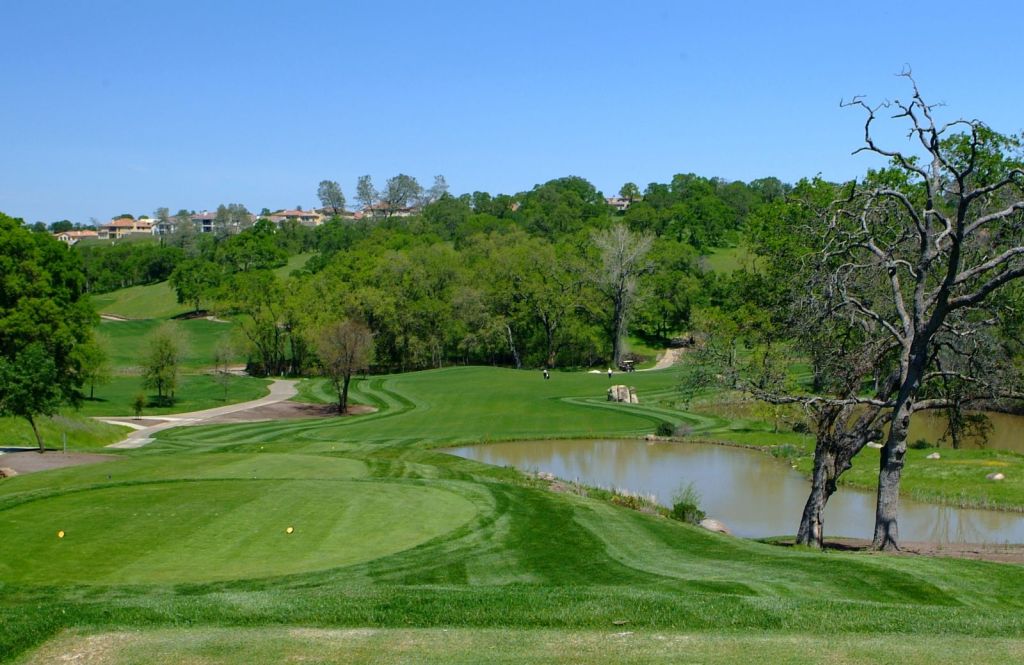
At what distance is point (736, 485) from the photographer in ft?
113

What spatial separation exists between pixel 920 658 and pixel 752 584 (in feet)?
15.8

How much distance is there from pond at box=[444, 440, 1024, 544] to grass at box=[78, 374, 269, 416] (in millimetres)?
26137

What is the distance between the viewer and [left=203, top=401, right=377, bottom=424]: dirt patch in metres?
55.8

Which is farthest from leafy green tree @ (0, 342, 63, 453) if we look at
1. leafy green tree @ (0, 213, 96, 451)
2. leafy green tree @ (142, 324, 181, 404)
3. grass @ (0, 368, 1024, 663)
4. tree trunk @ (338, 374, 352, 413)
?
leafy green tree @ (142, 324, 181, 404)

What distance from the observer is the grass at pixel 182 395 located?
6084cm

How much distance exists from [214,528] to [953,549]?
16.7 m

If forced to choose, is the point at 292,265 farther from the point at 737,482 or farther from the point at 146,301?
the point at 737,482

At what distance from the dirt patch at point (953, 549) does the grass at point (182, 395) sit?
47010mm

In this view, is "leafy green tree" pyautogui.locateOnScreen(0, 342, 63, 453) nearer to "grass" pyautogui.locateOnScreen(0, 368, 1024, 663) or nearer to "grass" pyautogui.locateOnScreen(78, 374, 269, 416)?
"grass" pyautogui.locateOnScreen(0, 368, 1024, 663)

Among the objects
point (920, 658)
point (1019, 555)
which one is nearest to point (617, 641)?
point (920, 658)

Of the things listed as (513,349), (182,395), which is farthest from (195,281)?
(182,395)

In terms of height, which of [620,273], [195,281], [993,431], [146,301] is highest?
[620,273]

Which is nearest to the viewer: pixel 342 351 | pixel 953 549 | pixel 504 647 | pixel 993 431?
pixel 504 647

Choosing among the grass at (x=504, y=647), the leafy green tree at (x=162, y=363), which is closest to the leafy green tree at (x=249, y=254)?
the leafy green tree at (x=162, y=363)
